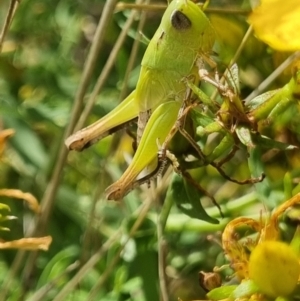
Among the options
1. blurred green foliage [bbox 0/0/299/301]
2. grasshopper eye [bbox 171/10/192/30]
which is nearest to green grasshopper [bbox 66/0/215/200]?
grasshopper eye [bbox 171/10/192/30]

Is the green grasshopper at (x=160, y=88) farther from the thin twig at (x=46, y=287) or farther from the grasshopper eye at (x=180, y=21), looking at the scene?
the thin twig at (x=46, y=287)

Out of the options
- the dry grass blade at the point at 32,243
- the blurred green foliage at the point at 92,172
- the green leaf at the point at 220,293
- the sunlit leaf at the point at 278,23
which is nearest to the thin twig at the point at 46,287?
the blurred green foliage at the point at 92,172

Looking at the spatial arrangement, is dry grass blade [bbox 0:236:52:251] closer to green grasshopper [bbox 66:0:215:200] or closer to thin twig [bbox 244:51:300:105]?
green grasshopper [bbox 66:0:215:200]

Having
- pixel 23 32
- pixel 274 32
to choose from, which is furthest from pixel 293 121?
pixel 23 32

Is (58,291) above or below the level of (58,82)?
below

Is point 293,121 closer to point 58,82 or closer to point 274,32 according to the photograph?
point 274,32

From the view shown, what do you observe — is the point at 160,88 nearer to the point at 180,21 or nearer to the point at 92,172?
the point at 180,21

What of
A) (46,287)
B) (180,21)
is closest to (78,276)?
(46,287)
